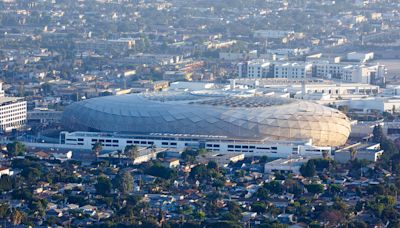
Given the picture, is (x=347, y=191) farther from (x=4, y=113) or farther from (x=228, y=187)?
(x=4, y=113)

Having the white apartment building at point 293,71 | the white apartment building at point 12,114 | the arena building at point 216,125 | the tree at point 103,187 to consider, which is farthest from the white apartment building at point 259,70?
the tree at point 103,187

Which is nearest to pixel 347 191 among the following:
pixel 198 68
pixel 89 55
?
pixel 198 68

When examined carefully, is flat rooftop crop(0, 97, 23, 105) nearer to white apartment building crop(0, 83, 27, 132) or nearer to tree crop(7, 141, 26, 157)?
white apartment building crop(0, 83, 27, 132)

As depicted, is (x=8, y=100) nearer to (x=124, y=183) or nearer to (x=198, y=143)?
(x=198, y=143)

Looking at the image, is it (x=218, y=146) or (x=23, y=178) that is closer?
(x=23, y=178)

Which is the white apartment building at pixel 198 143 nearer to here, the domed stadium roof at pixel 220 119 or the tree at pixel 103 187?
the domed stadium roof at pixel 220 119
